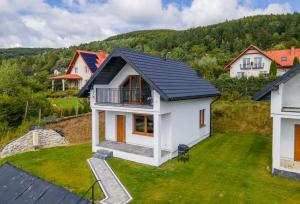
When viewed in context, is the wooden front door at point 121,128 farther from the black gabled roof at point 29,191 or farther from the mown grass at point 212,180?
the black gabled roof at point 29,191

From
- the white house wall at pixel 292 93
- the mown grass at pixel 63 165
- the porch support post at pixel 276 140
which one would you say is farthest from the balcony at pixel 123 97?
the white house wall at pixel 292 93

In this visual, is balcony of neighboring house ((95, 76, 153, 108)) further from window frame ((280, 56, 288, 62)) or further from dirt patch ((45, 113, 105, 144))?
window frame ((280, 56, 288, 62))

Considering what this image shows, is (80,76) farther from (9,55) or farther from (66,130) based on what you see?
(9,55)

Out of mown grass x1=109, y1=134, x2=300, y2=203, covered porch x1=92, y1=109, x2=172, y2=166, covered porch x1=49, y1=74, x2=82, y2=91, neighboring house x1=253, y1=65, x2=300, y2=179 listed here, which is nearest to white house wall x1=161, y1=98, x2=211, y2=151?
covered porch x1=92, y1=109, x2=172, y2=166

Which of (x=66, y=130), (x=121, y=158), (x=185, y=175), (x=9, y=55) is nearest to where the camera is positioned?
(x=185, y=175)

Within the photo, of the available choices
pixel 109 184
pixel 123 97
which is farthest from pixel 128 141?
pixel 109 184

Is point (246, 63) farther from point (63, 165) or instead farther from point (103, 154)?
point (63, 165)

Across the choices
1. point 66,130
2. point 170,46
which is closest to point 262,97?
point 66,130
